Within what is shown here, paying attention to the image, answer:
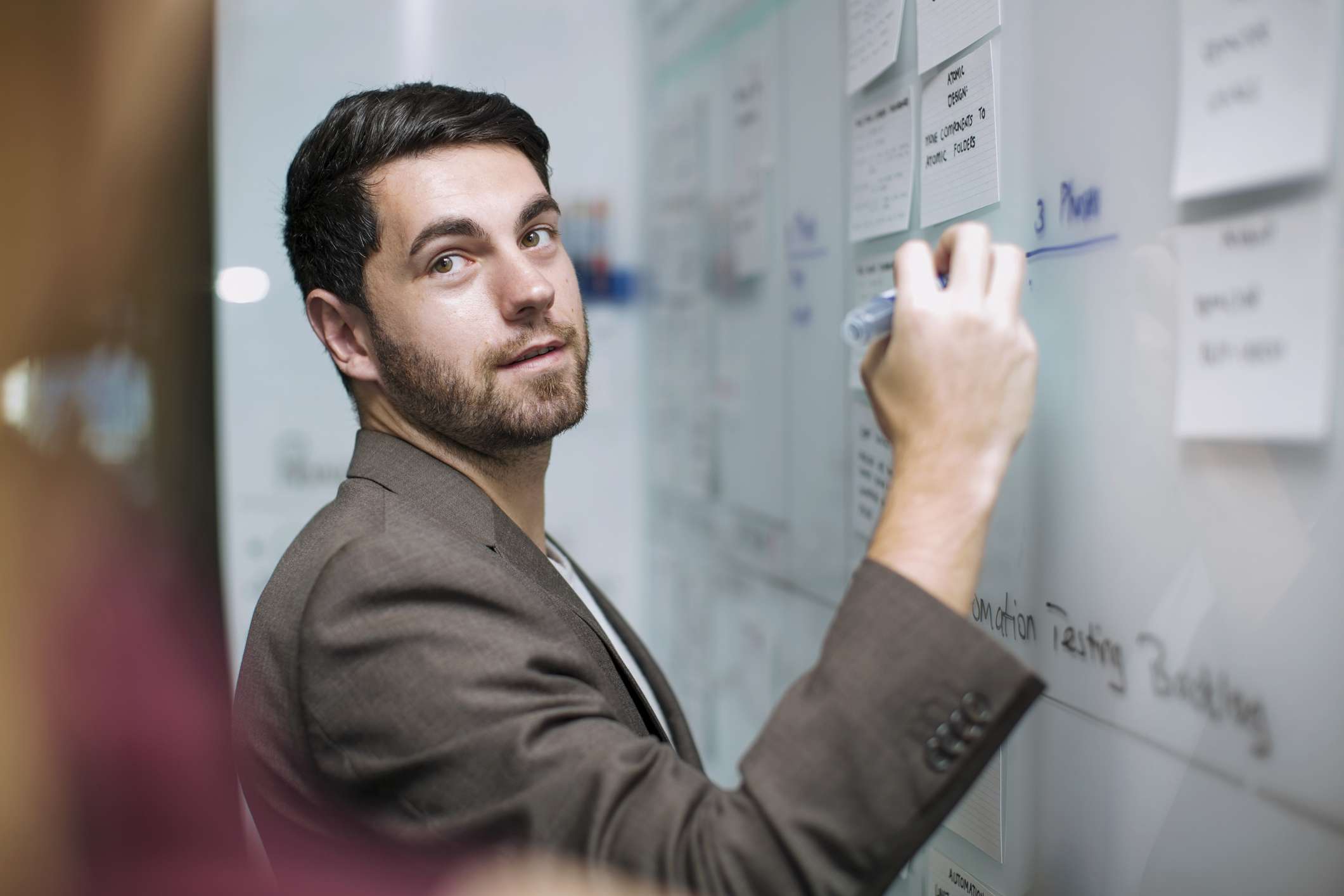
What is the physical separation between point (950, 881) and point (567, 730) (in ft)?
1.63

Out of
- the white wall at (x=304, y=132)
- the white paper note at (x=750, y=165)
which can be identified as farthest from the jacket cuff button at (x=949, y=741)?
the white wall at (x=304, y=132)

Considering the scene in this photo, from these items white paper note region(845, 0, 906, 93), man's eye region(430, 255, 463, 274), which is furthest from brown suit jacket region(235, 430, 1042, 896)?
white paper note region(845, 0, 906, 93)

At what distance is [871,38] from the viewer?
952 millimetres

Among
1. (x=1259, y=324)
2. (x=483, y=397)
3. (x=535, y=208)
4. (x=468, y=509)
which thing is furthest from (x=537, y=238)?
(x=1259, y=324)

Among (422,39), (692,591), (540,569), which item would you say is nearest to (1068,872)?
(540,569)

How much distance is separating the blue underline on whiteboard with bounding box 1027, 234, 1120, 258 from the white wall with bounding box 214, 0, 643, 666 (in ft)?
3.63

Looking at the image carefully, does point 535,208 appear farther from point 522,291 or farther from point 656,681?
point 656,681

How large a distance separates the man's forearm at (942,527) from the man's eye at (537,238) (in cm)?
47

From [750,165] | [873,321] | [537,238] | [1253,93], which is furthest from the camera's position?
[750,165]

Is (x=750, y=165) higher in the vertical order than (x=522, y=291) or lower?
higher

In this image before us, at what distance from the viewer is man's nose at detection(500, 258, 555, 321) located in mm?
831

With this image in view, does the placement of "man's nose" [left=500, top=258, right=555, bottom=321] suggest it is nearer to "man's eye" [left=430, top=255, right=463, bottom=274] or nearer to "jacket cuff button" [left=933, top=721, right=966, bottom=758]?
"man's eye" [left=430, top=255, right=463, bottom=274]

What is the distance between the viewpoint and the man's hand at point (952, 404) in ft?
1.82

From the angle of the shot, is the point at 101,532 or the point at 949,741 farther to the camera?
the point at 101,532
